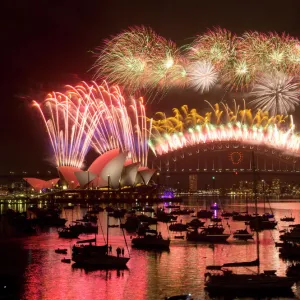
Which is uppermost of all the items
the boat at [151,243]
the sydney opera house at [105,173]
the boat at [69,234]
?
the sydney opera house at [105,173]

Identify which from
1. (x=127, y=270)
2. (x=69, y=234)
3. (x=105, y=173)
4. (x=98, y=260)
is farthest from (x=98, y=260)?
(x=105, y=173)

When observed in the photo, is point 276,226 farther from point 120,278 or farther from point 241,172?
point 241,172

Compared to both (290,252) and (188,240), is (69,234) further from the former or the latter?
(290,252)

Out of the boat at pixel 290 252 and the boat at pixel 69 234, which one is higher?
the boat at pixel 69 234

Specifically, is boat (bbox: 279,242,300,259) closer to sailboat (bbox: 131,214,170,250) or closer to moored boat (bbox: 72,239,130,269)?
sailboat (bbox: 131,214,170,250)

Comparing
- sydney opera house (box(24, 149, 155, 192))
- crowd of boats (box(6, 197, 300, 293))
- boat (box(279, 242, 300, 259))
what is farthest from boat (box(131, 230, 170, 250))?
sydney opera house (box(24, 149, 155, 192))

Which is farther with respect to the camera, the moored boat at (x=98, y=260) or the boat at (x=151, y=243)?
the boat at (x=151, y=243)

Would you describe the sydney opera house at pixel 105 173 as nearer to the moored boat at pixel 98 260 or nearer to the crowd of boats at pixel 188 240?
the crowd of boats at pixel 188 240

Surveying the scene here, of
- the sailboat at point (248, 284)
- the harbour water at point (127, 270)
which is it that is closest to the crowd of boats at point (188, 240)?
the sailboat at point (248, 284)
